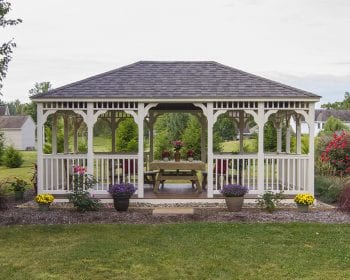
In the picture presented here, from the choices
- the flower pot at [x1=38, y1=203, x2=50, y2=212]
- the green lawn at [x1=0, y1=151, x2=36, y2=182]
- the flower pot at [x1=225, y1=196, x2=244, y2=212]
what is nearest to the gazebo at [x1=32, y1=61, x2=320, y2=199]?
the flower pot at [x1=38, y1=203, x2=50, y2=212]

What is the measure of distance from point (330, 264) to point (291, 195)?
5.70 meters

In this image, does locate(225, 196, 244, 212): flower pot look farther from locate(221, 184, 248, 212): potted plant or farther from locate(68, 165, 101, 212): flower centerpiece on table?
locate(68, 165, 101, 212): flower centerpiece on table

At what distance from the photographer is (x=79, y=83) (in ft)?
42.5

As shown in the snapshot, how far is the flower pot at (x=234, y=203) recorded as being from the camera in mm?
11180

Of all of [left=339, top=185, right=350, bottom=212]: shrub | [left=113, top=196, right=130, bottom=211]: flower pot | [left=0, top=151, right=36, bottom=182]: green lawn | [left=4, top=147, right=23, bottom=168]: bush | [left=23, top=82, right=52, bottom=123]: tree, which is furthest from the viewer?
[left=23, top=82, right=52, bottom=123]: tree

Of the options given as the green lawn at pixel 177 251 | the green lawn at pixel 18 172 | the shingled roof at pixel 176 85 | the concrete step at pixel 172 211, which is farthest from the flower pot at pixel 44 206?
the green lawn at pixel 18 172

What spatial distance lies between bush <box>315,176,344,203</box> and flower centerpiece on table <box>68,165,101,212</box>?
636 cm

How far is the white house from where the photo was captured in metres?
54.0

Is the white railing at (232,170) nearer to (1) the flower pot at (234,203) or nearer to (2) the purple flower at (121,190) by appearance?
(1) the flower pot at (234,203)

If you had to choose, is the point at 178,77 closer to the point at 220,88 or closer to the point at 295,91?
the point at 220,88

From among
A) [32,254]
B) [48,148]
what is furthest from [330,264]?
[48,148]

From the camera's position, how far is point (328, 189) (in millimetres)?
13234

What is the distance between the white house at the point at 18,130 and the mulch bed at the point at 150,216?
43876 mm

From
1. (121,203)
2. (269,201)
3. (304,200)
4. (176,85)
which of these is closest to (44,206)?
(121,203)
